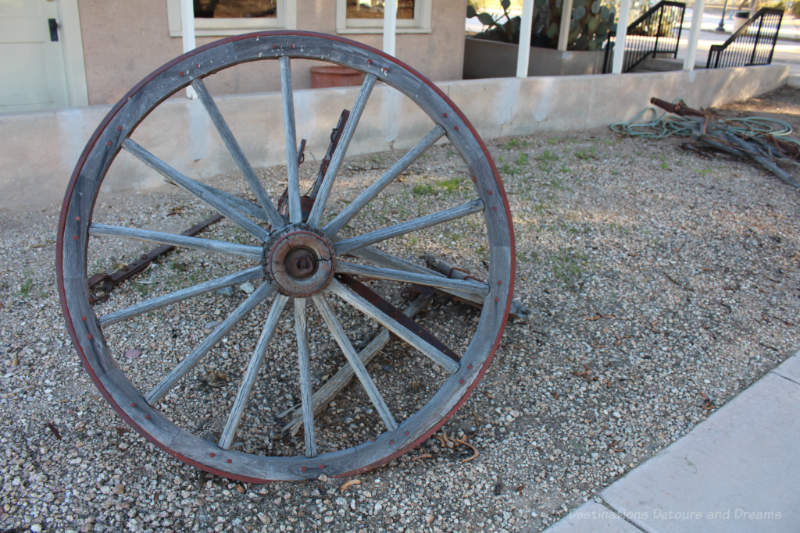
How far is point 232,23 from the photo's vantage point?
7.15m

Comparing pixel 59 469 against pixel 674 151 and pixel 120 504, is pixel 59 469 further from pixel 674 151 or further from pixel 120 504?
pixel 674 151

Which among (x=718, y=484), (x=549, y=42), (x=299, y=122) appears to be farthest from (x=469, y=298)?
(x=549, y=42)

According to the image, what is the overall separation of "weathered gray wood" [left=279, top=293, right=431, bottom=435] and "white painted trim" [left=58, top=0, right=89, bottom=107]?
14.8ft

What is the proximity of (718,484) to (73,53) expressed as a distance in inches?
245

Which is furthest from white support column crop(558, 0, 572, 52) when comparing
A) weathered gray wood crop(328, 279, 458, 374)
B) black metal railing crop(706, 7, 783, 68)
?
weathered gray wood crop(328, 279, 458, 374)

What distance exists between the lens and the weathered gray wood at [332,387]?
2875 millimetres

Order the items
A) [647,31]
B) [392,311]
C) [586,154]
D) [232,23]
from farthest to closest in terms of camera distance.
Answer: [647,31], [586,154], [232,23], [392,311]

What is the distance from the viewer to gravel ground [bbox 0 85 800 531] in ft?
8.21

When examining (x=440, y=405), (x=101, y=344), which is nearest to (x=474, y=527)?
(x=440, y=405)

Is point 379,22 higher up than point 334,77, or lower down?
higher up

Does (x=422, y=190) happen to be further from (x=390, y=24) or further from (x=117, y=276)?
(x=117, y=276)

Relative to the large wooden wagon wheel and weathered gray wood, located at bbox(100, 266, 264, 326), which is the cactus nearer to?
the large wooden wagon wheel

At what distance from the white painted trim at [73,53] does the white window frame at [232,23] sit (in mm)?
878

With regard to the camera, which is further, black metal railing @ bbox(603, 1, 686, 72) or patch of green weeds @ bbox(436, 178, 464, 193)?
black metal railing @ bbox(603, 1, 686, 72)
